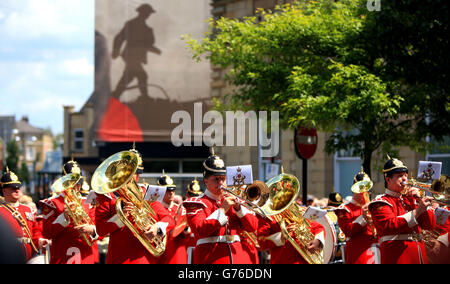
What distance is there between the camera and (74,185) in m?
8.57

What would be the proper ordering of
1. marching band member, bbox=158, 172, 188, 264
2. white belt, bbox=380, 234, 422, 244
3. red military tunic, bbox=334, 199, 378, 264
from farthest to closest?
red military tunic, bbox=334, 199, 378, 264 < marching band member, bbox=158, 172, 188, 264 < white belt, bbox=380, 234, 422, 244

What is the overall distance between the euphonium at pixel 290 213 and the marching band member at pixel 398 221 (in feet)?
2.50

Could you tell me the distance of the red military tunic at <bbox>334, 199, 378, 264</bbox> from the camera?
8.77m

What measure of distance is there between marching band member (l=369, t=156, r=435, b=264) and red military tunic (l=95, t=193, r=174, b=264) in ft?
7.96

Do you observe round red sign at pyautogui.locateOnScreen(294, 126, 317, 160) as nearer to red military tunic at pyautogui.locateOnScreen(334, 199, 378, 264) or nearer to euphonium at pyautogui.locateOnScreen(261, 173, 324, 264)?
red military tunic at pyautogui.locateOnScreen(334, 199, 378, 264)

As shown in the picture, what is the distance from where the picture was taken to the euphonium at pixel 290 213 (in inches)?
273

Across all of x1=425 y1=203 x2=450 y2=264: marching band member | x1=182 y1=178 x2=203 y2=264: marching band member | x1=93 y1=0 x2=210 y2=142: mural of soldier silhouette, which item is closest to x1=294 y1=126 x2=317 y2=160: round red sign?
x1=182 y1=178 x2=203 y2=264: marching band member

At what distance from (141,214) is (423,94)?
7.76 meters

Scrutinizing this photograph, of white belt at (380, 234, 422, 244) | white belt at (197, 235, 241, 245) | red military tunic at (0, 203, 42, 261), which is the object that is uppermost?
white belt at (197, 235, 241, 245)

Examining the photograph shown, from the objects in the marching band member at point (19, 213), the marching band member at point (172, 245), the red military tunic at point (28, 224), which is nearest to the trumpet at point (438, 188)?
the marching band member at point (172, 245)

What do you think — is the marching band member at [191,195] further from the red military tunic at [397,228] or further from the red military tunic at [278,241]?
the red military tunic at [397,228]

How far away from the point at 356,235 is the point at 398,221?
91.3 inches

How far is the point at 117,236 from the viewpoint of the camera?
716 cm
